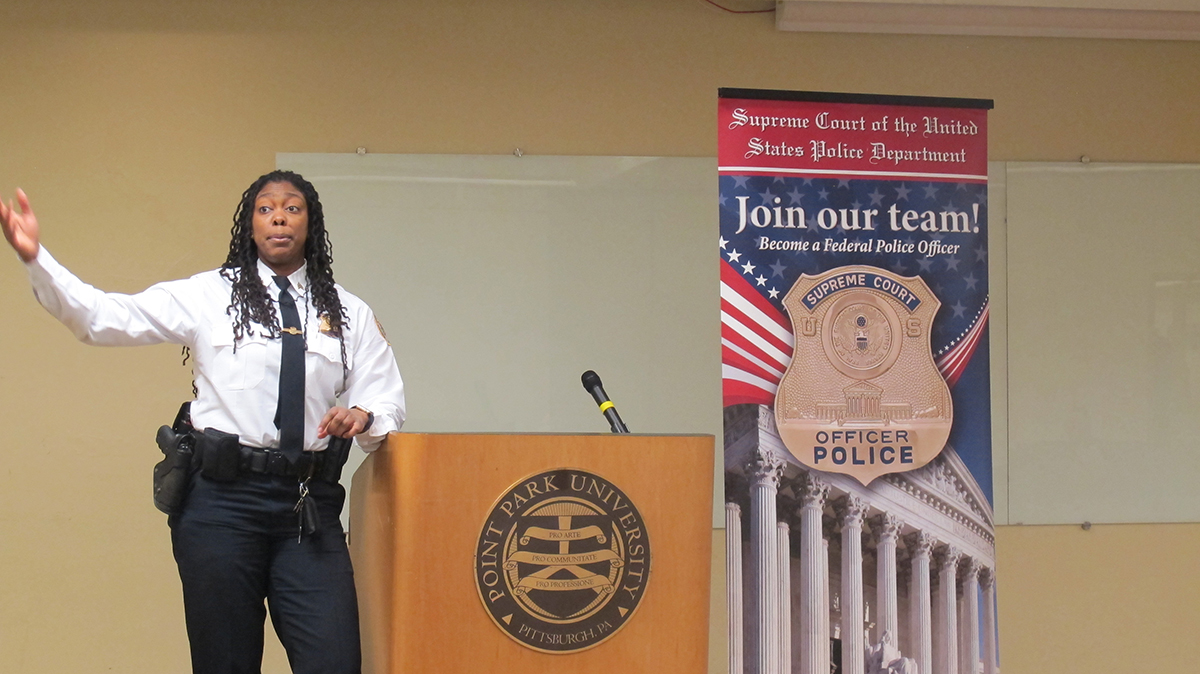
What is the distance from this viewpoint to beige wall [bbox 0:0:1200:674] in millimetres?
3600

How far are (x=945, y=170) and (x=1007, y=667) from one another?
222 centimetres

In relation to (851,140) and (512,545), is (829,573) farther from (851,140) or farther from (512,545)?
Answer: (851,140)

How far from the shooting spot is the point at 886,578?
256cm

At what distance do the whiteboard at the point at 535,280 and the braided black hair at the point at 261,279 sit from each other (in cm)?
132

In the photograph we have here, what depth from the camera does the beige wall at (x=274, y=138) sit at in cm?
360

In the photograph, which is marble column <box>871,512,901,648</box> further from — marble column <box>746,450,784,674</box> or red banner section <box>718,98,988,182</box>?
red banner section <box>718,98,988,182</box>

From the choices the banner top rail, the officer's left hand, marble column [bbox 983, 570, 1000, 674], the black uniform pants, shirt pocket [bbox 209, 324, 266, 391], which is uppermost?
the banner top rail

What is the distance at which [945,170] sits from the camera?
2645 mm

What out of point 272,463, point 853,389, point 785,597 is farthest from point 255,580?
point 853,389

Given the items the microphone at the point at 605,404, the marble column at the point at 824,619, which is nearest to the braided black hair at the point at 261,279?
the microphone at the point at 605,404

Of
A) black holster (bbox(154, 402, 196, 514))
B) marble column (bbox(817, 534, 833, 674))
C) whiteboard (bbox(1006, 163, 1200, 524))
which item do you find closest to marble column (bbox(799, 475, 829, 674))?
marble column (bbox(817, 534, 833, 674))

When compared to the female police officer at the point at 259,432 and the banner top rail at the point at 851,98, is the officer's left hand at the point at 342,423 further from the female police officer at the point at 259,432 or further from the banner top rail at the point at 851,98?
the banner top rail at the point at 851,98

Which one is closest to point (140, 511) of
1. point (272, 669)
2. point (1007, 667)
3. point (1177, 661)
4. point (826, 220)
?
point (272, 669)

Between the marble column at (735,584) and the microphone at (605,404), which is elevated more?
the microphone at (605,404)
